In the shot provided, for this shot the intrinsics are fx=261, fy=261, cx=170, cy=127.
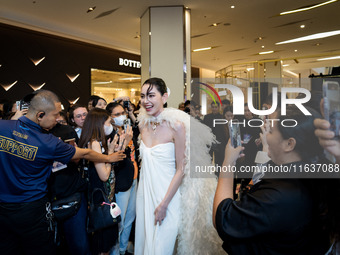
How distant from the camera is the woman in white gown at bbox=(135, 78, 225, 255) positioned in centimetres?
189

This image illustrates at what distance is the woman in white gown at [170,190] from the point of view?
189cm

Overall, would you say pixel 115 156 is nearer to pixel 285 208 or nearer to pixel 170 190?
pixel 170 190

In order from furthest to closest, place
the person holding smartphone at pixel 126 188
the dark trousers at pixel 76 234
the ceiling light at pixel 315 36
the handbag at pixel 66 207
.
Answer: the ceiling light at pixel 315 36 < the person holding smartphone at pixel 126 188 < the dark trousers at pixel 76 234 < the handbag at pixel 66 207

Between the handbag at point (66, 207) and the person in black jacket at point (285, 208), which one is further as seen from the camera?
the handbag at point (66, 207)

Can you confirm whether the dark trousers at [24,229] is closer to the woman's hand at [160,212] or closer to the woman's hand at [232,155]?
the woman's hand at [160,212]

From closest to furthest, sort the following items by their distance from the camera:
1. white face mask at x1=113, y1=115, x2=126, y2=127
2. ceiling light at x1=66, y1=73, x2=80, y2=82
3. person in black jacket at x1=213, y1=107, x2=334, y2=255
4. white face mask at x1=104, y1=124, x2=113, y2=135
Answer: person in black jacket at x1=213, y1=107, x2=334, y2=255 < white face mask at x1=104, y1=124, x2=113, y2=135 < white face mask at x1=113, y1=115, x2=126, y2=127 < ceiling light at x1=66, y1=73, x2=80, y2=82

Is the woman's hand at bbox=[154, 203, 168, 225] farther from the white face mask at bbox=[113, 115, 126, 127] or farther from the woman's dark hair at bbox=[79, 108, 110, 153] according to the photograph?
the white face mask at bbox=[113, 115, 126, 127]

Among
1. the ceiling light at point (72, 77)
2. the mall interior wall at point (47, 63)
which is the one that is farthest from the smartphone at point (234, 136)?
the ceiling light at point (72, 77)

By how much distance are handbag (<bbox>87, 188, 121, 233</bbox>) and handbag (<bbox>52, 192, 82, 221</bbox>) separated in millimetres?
115

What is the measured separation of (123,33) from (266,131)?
9.08 m

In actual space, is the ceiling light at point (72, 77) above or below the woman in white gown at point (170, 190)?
above

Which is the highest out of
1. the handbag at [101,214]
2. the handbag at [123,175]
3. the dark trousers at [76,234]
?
the handbag at [123,175]

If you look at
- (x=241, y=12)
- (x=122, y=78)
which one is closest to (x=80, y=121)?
(x=241, y=12)

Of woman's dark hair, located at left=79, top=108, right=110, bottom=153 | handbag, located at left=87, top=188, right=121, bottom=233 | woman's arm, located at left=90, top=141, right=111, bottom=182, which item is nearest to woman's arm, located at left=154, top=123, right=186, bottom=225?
handbag, located at left=87, top=188, right=121, bottom=233
